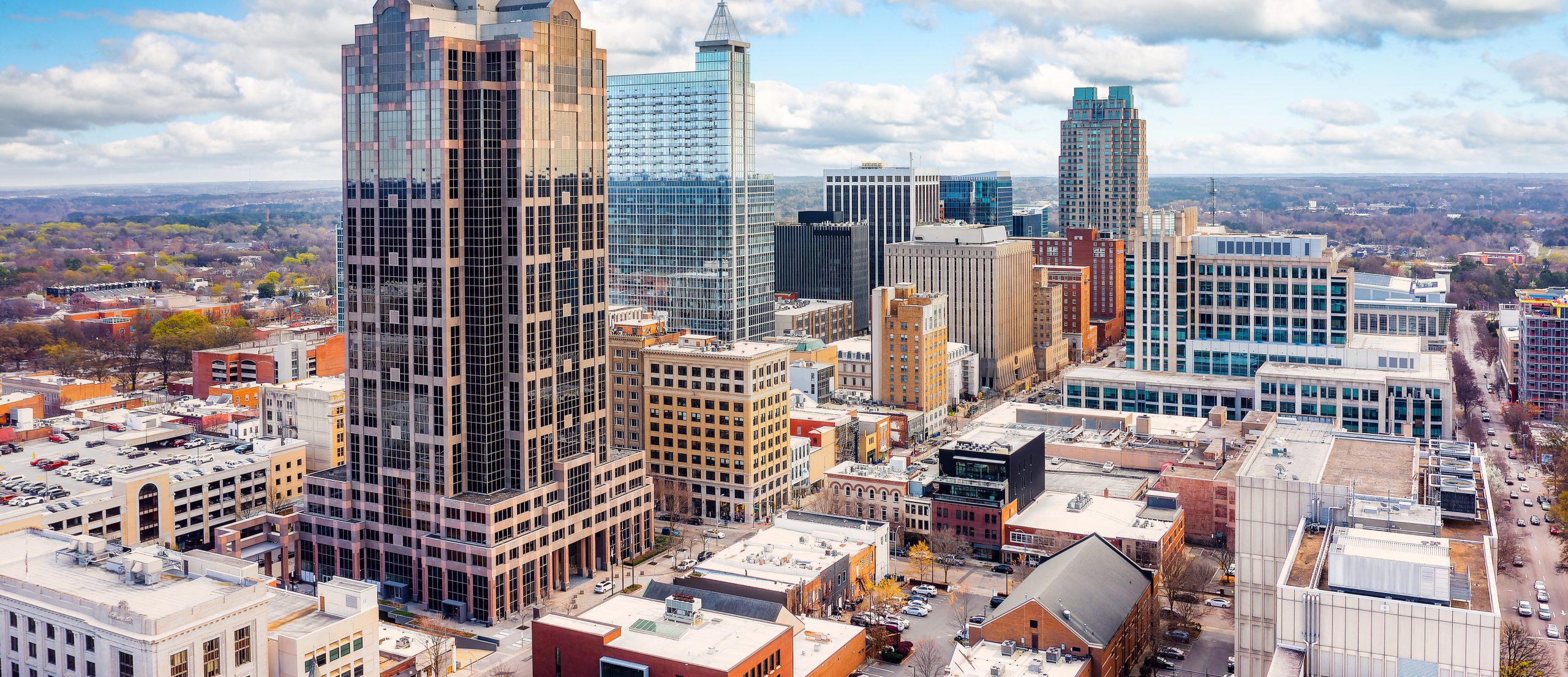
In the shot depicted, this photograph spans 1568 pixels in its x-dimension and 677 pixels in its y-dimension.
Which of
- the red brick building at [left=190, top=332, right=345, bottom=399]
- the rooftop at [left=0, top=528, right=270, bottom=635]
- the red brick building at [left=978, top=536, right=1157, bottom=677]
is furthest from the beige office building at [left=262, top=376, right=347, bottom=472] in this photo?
the red brick building at [left=978, top=536, right=1157, bottom=677]

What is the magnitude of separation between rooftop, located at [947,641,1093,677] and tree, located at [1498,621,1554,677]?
25401mm

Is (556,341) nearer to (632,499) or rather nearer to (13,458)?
(632,499)

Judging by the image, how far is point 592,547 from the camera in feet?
375

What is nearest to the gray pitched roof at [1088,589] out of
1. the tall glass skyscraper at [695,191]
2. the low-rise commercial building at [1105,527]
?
the low-rise commercial building at [1105,527]

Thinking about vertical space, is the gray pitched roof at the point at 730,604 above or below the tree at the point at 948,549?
above

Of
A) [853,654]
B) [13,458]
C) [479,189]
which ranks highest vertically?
[479,189]

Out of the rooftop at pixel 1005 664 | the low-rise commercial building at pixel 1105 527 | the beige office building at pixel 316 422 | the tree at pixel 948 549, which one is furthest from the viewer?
the beige office building at pixel 316 422

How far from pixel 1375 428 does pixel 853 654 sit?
82.7 m

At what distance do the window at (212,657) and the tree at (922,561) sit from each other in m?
59.1

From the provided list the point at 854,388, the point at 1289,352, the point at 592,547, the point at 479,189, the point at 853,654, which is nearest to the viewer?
the point at 853,654

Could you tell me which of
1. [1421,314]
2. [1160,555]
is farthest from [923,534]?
[1421,314]

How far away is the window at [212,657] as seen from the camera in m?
66.8

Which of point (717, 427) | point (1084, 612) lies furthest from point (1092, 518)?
point (717, 427)

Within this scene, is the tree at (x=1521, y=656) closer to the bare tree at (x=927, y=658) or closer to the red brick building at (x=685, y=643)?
the bare tree at (x=927, y=658)
